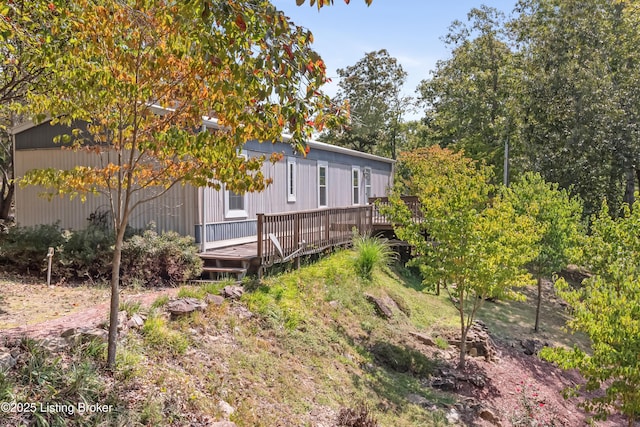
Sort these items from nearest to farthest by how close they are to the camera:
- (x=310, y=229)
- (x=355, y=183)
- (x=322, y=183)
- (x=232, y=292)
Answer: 1. (x=232, y=292)
2. (x=310, y=229)
3. (x=322, y=183)
4. (x=355, y=183)

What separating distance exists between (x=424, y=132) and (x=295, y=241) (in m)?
25.8

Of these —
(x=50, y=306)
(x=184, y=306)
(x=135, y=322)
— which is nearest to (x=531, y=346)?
(x=184, y=306)

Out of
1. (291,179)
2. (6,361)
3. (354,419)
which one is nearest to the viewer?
(6,361)

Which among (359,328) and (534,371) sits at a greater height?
(359,328)

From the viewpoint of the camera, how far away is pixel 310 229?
11.3 m

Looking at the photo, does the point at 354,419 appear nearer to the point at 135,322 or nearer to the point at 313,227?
the point at 135,322

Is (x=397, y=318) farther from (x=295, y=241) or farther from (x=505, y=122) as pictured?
(x=505, y=122)

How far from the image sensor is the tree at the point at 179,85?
321 centimetres

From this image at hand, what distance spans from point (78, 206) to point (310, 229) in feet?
19.4

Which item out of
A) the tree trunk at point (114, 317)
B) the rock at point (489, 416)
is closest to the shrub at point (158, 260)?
the tree trunk at point (114, 317)

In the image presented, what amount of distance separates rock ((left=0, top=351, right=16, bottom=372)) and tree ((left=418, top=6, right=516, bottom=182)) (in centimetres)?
2469

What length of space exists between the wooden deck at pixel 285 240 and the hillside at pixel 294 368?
0.53 meters

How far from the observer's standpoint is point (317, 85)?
10.7 ft

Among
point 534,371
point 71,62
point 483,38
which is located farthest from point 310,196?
point 483,38
